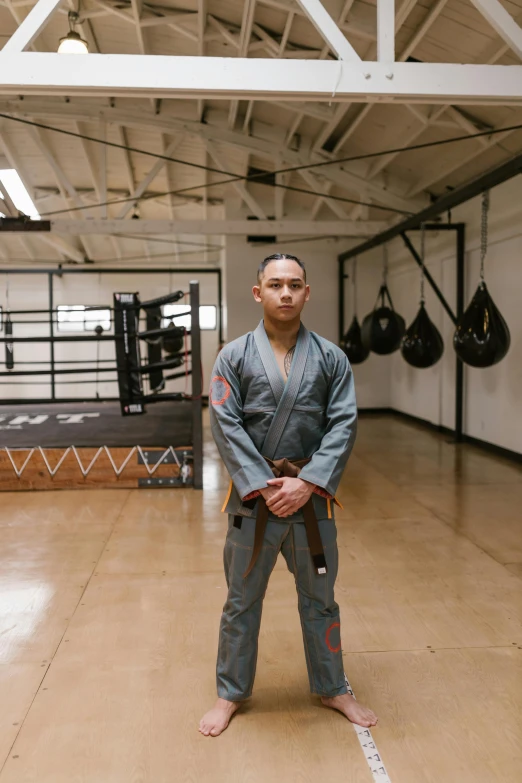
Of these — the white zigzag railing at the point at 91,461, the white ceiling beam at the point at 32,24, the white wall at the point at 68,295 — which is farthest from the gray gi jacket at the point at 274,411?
the white wall at the point at 68,295

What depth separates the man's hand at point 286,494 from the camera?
1815 millimetres

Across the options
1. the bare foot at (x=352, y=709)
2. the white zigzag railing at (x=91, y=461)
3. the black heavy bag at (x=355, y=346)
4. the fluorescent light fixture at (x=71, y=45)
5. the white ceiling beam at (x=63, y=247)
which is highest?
the fluorescent light fixture at (x=71, y=45)

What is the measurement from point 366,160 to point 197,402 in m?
4.51

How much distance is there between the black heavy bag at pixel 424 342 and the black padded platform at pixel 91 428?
2547mm

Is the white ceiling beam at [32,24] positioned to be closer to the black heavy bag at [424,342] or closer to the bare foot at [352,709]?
the bare foot at [352,709]

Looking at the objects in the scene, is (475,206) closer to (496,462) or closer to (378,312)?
(378,312)

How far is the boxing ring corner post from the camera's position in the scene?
16.5ft

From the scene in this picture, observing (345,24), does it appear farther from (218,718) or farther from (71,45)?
(218,718)

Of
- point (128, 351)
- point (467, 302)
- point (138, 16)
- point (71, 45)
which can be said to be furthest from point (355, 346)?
point (71, 45)

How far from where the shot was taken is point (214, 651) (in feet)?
7.99

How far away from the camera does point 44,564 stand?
3400mm

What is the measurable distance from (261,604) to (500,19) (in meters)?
3.09

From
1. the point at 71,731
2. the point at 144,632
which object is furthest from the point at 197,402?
the point at 71,731

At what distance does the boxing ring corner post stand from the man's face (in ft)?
10.2
